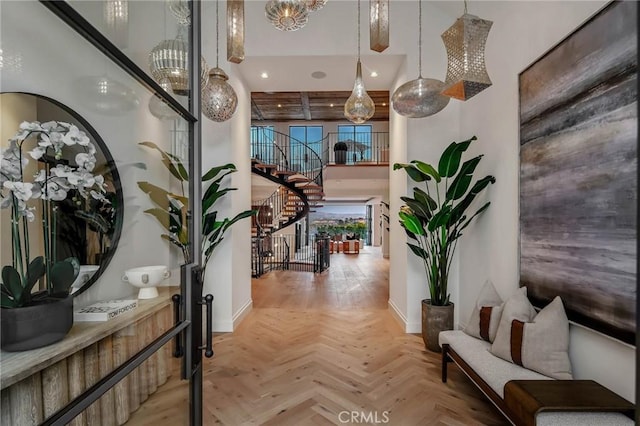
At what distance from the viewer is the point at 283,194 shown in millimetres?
11703

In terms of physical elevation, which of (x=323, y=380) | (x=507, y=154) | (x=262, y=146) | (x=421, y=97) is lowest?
(x=323, y=380)

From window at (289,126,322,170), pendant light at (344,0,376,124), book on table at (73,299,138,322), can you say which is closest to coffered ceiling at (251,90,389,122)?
window at (289,126,322,170)

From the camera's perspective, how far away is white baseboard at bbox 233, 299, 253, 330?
433 cm

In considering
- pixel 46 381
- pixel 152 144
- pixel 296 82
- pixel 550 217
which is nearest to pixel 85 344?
pixel 46 381

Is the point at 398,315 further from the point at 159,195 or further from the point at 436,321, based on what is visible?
the point at 159,195

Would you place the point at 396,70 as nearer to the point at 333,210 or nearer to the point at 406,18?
the point at 406,18

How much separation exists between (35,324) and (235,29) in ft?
6.53

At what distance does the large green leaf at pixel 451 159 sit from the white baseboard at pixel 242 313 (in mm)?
3278

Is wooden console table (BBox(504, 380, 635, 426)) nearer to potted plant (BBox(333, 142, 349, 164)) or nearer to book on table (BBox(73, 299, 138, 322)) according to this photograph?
book on table (BBox(73, 299, 138, 322))

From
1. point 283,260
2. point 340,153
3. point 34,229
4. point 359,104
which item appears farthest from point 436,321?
point 283,260

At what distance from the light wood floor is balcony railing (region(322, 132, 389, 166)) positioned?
22.7ft

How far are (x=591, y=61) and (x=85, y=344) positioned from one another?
10.4ft

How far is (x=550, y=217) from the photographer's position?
7.70 feet

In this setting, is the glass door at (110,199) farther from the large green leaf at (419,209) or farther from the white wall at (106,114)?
the large green leaf at (419,209)
